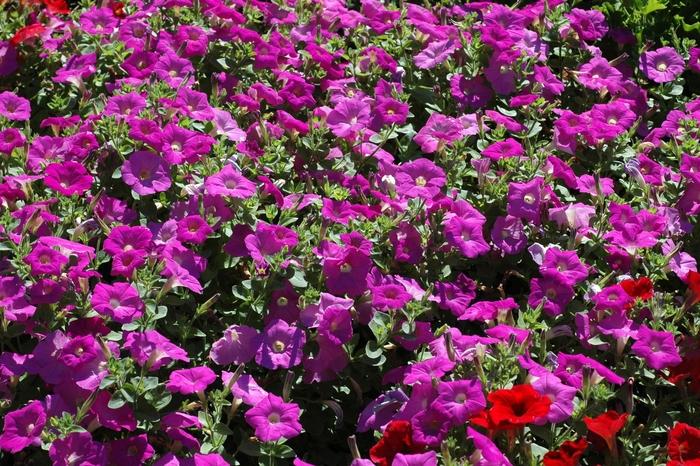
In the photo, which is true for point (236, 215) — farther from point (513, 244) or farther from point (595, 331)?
point (595, 331)

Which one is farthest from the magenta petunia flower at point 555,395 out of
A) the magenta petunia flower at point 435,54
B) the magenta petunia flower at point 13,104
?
the magenta petunia flower at point 13,104

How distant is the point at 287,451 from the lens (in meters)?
2.44

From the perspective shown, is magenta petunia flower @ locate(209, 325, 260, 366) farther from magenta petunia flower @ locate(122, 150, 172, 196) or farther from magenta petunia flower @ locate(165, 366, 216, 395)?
magenta petunia flower @ locate(122, 150, 172, 196)

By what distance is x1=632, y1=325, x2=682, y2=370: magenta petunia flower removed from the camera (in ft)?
8.50

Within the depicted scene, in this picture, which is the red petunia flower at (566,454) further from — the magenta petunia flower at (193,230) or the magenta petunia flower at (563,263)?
the magenta petunia flower at (193,230)

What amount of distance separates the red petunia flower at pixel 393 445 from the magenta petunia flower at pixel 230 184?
0.82 meters

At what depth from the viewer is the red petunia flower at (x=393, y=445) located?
7.80 ft

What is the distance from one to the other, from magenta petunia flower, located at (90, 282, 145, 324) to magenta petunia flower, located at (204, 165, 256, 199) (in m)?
0.42

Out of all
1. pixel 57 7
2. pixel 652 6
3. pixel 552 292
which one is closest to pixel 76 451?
pixel 552 292

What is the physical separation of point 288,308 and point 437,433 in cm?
55

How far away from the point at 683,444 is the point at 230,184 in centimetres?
140

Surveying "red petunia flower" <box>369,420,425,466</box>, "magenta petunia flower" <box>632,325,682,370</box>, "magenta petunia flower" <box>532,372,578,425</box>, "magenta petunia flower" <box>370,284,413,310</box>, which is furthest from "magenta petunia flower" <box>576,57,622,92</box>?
"red petunia flower" <box>369,420,425,466</box>

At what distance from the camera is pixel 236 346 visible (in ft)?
8.58

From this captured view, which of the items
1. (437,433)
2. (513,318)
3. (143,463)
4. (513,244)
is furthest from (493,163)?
(143,463)
